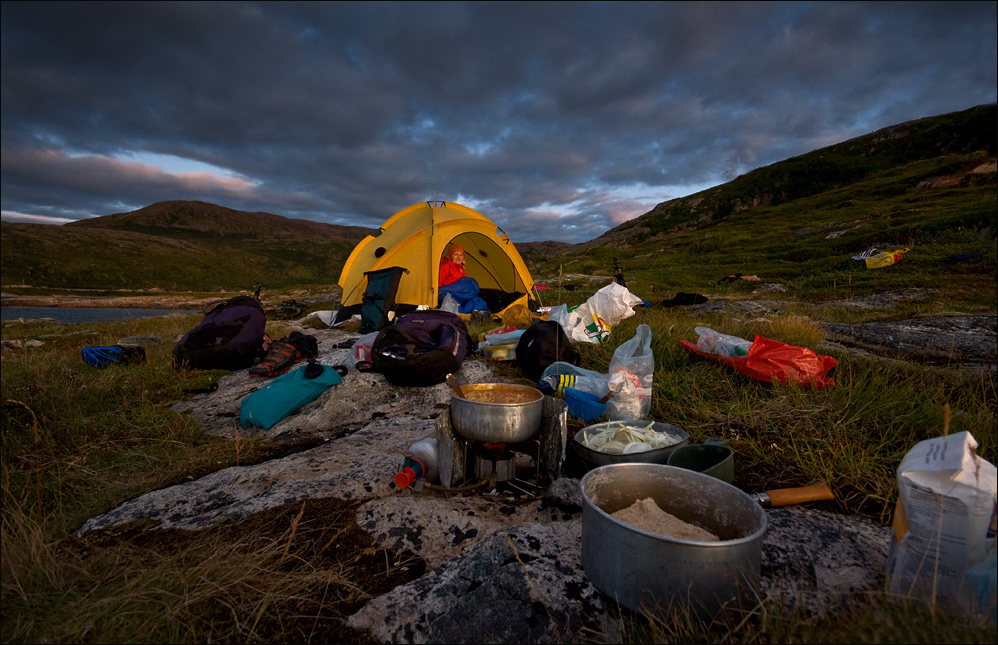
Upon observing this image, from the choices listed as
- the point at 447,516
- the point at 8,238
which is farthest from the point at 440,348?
the point at 8,238

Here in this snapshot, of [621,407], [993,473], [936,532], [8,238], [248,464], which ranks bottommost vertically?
[248,464]

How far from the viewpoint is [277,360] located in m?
5.52

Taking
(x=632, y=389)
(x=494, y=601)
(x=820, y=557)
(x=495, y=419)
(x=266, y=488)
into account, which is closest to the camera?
(x=494, y=601)

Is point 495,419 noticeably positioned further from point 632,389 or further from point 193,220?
point 193,220

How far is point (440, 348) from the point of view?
4867 mm

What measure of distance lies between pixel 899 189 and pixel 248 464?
130ft

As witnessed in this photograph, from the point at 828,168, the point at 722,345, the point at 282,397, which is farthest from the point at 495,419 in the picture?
the point at 828,168

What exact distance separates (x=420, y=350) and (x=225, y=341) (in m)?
2.93

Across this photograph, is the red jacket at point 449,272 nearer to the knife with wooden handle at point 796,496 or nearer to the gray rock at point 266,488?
the gray rock at point 266,488

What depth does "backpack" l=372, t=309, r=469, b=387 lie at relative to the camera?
4680mm

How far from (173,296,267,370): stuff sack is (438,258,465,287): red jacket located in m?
4.05

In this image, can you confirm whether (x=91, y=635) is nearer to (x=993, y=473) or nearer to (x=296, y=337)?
(x=993, y=473)

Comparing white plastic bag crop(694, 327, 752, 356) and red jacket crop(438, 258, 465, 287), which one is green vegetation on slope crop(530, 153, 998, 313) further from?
red jacket crop(438, 258, 465, 287)

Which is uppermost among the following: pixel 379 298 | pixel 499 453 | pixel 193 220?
pixel 193 220
